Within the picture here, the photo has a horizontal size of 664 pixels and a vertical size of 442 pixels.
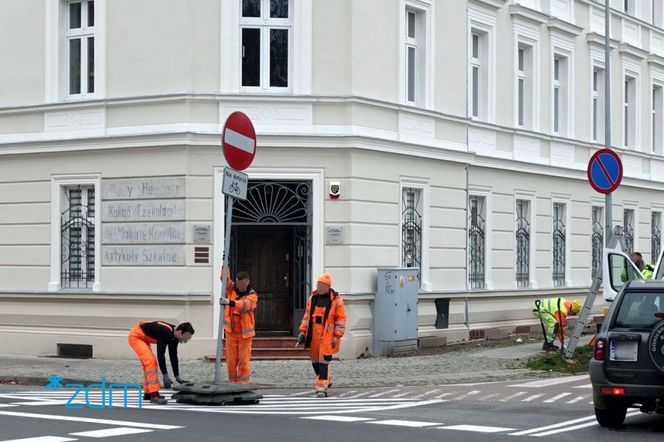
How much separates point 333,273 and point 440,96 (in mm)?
5087

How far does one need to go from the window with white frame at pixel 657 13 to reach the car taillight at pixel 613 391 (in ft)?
83.6

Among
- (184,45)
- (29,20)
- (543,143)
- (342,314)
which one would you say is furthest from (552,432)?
(543,143)

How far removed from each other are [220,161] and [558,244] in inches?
468

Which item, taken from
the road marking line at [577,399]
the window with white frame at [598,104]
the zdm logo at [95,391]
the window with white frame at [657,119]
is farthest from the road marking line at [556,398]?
the window with white frame at [657,119]

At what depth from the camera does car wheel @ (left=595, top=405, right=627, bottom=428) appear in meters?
13.1

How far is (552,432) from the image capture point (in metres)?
12.9

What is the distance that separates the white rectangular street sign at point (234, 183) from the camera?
15180mm

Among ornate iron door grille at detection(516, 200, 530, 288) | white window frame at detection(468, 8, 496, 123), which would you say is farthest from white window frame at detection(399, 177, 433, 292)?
ornate iron door grille at detection(516, 200, 530, 288)

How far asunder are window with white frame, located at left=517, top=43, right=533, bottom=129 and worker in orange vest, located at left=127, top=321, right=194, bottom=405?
15.6 m

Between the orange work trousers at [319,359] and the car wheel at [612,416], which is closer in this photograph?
the car wheel at [612,416]

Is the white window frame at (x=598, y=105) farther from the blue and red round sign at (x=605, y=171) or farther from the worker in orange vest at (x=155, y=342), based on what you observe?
the worker in orange vest at (x=155, y=342)

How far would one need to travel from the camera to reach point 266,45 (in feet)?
74.4

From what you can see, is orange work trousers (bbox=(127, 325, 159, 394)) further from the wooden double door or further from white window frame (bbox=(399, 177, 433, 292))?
white window frame (bbox=(399, 177, 433, 292))

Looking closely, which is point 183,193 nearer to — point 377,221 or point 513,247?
point 377,221
